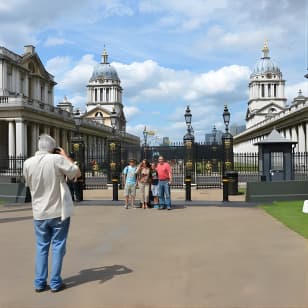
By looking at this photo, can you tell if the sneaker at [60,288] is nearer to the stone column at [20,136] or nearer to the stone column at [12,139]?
the stone column at [20,136]

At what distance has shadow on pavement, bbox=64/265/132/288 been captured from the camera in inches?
253

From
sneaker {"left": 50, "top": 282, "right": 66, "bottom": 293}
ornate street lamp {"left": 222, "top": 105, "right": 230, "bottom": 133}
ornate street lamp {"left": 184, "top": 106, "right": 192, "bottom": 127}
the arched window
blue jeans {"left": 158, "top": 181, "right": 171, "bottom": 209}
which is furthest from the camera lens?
the arched window

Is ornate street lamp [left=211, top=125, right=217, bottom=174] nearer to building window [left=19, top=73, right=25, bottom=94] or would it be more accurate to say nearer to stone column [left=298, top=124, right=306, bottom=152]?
stone column [left=298, top=124, right=306, bottom=152]

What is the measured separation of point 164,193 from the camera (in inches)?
608

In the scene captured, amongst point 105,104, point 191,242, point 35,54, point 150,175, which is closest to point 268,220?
point 191,242

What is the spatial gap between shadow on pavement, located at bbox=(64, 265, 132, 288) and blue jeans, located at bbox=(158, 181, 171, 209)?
8071mm

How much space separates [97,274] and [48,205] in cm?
145

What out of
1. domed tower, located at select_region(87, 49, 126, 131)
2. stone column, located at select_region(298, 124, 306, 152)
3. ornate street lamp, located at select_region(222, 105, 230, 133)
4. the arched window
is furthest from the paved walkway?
domed tower, located at select_region(87, 49, 126, 131)

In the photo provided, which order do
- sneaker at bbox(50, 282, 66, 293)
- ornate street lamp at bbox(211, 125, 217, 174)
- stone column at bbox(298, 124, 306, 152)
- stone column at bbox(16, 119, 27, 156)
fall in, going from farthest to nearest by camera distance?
stone column at bbox(298, 124, 306, 152), stone column at bbox(16, 119, 27, 156), ornate street lamp at bbox(211, 125, 217, 174), sneaker at bbox(50, 282, 66, 293)

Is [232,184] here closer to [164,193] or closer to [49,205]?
[164,193]

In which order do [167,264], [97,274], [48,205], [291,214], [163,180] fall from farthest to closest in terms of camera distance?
[163,180]
[291,214]
[167,264]
[97,274]
[48,205]

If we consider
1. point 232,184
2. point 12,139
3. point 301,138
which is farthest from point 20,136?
point 301,138

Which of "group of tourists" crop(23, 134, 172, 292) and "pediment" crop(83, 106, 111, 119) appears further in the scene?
"pediment" crop(83, 106, 111, 119)

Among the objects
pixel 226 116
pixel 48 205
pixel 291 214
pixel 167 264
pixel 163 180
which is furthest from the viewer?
pixel 226 116
